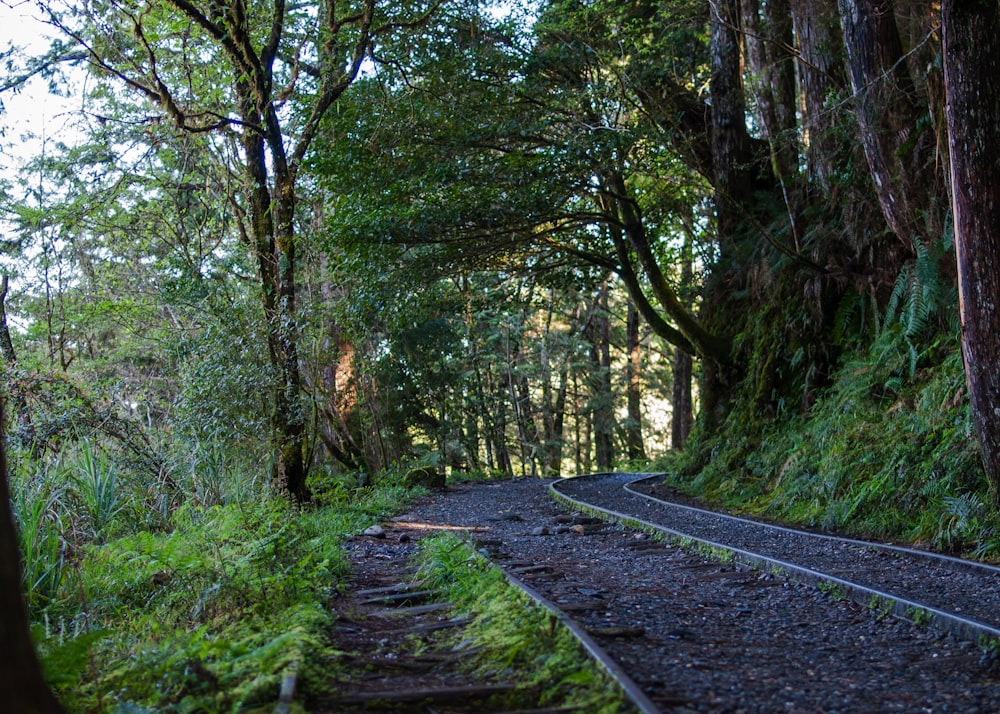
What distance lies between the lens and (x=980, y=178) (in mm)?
8023

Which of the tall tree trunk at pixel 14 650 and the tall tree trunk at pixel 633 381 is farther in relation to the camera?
A: the tall tree trunk at pixel 633 381

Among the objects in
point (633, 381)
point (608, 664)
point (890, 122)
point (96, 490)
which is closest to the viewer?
point (608, 664)

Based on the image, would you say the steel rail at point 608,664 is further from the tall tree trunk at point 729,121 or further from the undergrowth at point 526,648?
the tall tree trunk at point 729,121

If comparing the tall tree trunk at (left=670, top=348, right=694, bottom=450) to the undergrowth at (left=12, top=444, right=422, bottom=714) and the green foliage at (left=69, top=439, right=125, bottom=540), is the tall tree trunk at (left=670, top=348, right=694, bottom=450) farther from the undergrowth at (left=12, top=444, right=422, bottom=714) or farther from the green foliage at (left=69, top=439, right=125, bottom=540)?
the green foliage at (left=69, top=439, right=125, bottom=540)

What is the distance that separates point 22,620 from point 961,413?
10.0 meters

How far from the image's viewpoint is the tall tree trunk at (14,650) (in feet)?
7.55

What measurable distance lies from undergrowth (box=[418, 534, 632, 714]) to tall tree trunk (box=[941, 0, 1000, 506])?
534 cm

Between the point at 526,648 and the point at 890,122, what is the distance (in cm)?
1093

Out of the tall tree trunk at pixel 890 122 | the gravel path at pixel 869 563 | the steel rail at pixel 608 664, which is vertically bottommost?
the gravel path at pixel 869 563

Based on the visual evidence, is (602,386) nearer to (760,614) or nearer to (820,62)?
(820,62)

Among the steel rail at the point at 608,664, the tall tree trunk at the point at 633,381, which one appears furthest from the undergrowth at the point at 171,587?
the tall tree trunk at the point at 633,381

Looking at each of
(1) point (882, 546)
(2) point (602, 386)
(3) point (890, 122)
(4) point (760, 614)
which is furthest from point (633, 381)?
(4) point (760, 614)

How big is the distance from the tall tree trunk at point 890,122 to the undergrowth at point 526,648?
29.1 feet

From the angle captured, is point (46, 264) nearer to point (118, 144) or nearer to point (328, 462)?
point (118, 144)
